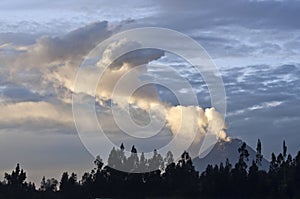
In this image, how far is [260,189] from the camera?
17062 cm

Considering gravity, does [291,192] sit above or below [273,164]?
below

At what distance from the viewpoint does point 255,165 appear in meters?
183

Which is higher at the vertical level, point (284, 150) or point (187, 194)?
point (284, 150)

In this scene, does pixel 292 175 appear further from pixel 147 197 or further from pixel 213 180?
pixel 147 197

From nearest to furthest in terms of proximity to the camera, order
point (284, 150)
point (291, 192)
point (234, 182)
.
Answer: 1. point (291, 192)
2. point (234, 182)
3. point (284, 150)

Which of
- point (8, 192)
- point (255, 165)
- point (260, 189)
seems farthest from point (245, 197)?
point (8, 192)

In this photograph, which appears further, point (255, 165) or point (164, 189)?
point (164, 189)

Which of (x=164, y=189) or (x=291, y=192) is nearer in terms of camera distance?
(x=291, y=192)

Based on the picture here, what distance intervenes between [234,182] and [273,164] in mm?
15551

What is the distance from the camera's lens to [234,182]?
18050cm

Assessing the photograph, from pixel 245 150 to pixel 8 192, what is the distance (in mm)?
62936

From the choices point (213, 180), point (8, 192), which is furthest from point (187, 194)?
point (8, 192)

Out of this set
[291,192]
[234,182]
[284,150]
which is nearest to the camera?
[291,192]

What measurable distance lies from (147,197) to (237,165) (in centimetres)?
2570
